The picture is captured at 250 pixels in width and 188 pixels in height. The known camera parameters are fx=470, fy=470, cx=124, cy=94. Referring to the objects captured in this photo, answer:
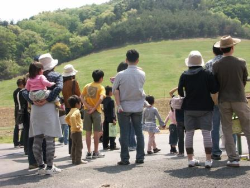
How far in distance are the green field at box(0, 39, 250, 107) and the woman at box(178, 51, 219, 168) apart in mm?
56593

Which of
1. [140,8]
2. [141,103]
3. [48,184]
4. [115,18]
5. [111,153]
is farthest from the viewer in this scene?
[140,8]

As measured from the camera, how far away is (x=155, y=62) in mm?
96750

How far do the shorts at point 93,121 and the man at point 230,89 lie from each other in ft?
10.4

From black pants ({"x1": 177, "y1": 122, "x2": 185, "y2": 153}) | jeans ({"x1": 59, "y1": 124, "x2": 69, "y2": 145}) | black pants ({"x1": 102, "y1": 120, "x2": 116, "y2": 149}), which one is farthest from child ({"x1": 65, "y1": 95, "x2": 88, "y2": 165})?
jeans ({"x1": 59, "y1": 124, "x2": 69, "y2": 145})

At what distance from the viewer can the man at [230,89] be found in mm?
7746

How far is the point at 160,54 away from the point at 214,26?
28643 mm

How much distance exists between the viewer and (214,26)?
125 m

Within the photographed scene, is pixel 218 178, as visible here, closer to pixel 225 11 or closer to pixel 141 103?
pixel 141 103

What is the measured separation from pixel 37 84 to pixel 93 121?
2556mm

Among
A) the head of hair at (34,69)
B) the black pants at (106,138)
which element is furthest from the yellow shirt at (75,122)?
the black pants at (106,138)

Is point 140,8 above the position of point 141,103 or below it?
above

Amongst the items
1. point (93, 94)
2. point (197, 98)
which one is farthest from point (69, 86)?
point (197, 98)

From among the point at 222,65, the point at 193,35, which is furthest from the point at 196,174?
the point at 193,35

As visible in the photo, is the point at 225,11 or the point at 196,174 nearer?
the point at 196,174
